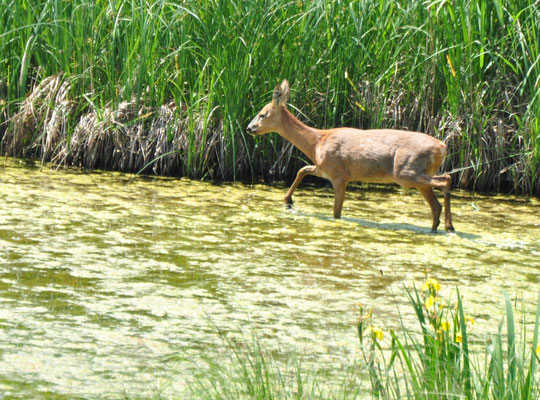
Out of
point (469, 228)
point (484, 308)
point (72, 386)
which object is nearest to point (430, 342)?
point (72, 386)

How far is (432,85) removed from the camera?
9633 millimetres

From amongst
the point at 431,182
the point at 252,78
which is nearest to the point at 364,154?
the point at 431,182

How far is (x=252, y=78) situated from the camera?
9562 millimetres

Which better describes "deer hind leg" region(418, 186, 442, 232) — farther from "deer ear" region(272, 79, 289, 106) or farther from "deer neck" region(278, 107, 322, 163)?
"deer ear" region(272, 79, 289, 106)

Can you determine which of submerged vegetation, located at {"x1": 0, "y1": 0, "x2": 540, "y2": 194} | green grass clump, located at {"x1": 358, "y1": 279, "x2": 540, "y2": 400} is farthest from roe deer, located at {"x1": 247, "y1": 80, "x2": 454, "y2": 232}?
green grass clump, located at {"x1": 358, "y1": 279, "x2": 540, "y2": 400}

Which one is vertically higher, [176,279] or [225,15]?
[225,15]

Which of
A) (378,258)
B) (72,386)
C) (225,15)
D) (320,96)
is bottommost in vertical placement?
(72,386)

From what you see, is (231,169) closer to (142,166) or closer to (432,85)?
(142,166)

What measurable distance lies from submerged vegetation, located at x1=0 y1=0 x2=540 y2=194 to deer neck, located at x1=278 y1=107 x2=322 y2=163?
0.57 m

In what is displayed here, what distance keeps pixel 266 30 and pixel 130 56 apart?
4.62 ft

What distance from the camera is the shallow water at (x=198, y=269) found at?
4.17 meters

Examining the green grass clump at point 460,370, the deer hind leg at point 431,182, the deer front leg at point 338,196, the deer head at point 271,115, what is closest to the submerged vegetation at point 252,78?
the deer head at point 271,115

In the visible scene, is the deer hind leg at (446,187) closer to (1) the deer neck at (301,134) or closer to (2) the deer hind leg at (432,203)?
(2) the deer hind leg at (432,203)

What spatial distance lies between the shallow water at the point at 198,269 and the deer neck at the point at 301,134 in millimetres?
545
